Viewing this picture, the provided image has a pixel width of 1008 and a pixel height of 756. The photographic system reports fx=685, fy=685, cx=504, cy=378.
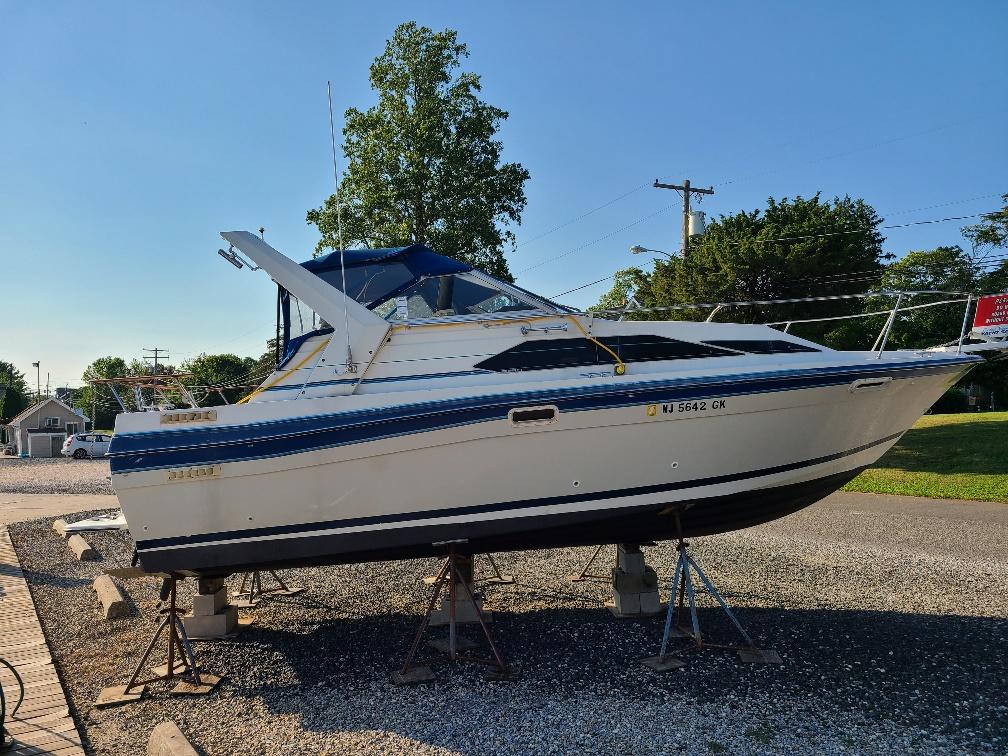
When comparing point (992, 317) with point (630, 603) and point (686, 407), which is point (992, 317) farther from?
point (630, 603)

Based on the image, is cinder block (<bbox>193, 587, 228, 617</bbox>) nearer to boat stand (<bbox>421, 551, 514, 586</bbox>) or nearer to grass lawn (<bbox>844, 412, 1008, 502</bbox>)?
boat stand (<bbox>421, 551, 514, 586</bbox>)

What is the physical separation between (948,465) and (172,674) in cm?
1505

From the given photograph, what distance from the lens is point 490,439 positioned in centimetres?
526

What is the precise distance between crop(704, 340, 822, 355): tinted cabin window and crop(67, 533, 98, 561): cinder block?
894 cm

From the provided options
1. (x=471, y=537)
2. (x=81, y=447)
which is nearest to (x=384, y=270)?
(x=471, y=537)

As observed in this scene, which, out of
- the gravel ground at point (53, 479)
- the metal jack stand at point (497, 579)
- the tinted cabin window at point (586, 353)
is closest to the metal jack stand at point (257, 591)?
the metal jack stand at point (497, 579)

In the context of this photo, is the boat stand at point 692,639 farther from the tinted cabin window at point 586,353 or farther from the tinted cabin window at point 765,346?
the tinted cabin window at point 765,346

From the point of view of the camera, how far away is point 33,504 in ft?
50.0

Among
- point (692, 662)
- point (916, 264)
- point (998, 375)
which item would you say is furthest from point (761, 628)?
point (916, 264)

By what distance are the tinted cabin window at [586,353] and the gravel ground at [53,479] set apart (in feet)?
51.8

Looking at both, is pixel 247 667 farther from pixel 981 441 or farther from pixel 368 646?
pixel 981 441

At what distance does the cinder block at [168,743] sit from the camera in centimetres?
398

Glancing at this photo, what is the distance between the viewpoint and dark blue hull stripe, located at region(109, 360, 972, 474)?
5238mm

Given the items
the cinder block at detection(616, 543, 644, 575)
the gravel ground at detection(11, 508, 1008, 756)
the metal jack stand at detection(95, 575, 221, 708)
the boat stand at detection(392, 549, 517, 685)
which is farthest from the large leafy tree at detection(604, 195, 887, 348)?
the metal jack stand at detection(95, 575, 221, 708)
